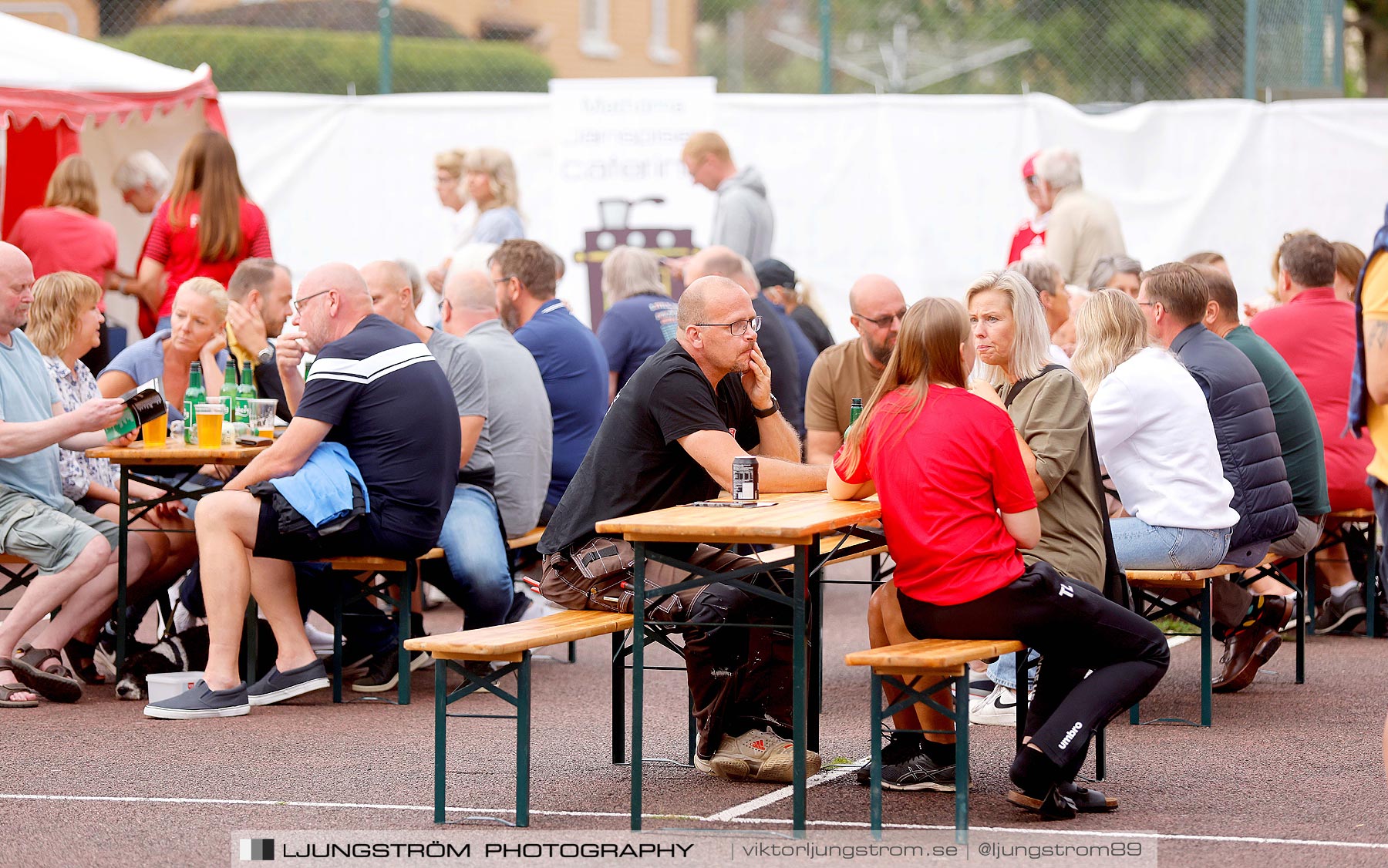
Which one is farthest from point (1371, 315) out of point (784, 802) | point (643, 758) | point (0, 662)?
point (0, 662)

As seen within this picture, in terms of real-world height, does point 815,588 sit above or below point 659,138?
below

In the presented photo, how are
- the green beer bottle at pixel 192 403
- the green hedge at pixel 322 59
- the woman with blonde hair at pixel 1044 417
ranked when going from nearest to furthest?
the woman with blonde hair at pixel 1044 417 → the green beer bottle at pixel 192 403 → the green hedge at pixel 322 59

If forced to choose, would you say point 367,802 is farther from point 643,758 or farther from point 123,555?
point 123,555

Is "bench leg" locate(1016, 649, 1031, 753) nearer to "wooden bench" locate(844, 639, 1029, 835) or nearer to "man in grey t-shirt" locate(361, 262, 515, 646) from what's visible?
"wooden bench" locate(844, 639, 1029, 835)

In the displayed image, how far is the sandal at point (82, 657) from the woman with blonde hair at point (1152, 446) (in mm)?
3926

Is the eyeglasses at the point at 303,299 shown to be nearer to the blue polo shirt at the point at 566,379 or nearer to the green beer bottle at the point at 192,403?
the green beer bottle at the point at 192,403

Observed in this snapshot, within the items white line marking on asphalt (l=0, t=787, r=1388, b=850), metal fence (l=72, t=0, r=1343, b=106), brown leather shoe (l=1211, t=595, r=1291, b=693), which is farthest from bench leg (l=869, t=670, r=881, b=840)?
metal fence (l=72, t=0, r=1343, b=106)

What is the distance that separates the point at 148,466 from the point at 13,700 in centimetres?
99

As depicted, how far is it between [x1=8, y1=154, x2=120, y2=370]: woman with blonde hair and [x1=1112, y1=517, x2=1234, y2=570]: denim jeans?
5993 mm

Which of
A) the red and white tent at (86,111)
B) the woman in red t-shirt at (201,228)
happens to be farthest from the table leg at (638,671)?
the red and white tent at (86,111)

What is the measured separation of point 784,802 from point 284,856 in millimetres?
1384

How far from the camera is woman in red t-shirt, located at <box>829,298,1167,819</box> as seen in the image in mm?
4445

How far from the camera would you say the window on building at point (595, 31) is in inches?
1229

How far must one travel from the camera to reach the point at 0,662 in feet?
20.2
